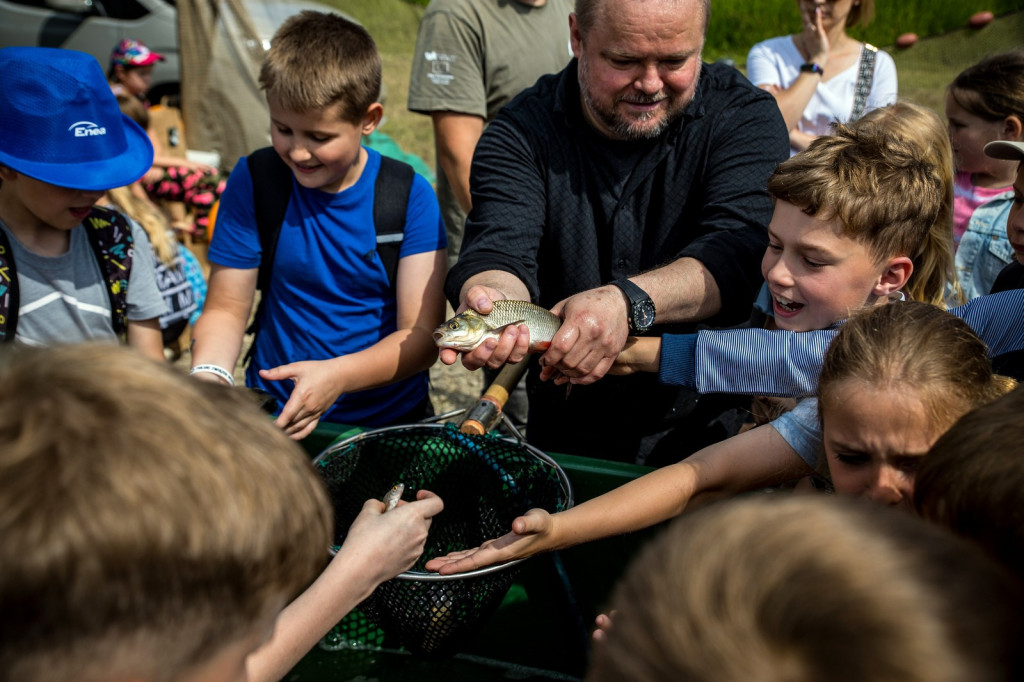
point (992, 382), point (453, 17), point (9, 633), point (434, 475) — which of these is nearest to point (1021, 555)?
point (992, 382)

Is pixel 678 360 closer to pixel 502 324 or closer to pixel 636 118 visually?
pixel 502 324

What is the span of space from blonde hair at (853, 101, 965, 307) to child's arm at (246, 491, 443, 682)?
1.55 metres

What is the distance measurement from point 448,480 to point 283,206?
113cm

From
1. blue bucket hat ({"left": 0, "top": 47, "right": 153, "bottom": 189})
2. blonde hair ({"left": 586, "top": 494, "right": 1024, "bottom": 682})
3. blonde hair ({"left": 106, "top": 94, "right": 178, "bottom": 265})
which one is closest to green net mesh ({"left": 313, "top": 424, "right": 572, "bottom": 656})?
blue bucket hat ({"left": 0, "top": 47, "right": 153, "bottom": 189})

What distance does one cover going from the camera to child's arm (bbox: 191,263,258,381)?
2.71 meters

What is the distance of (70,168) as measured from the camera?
2.55 metres

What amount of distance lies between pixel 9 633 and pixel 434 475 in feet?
5.25

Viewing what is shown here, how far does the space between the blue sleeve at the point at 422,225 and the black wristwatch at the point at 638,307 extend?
0.76 m

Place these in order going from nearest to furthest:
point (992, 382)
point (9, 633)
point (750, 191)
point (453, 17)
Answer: point (9, 633)
point (992, 382)
point (750, 191)
point (453, 17)

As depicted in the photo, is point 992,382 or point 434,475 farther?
point 434,475

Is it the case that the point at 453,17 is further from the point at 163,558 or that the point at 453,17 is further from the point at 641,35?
the point at 163,558

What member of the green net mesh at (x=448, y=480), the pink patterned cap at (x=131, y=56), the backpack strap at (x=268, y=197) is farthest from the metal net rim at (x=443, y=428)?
the pink patterned cap at (x=131, y=56)

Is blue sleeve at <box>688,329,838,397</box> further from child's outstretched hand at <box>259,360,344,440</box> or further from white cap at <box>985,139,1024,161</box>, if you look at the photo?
child's outstretched hand at <box>259,360,344,440</box>

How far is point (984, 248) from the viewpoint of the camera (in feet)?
11.2
